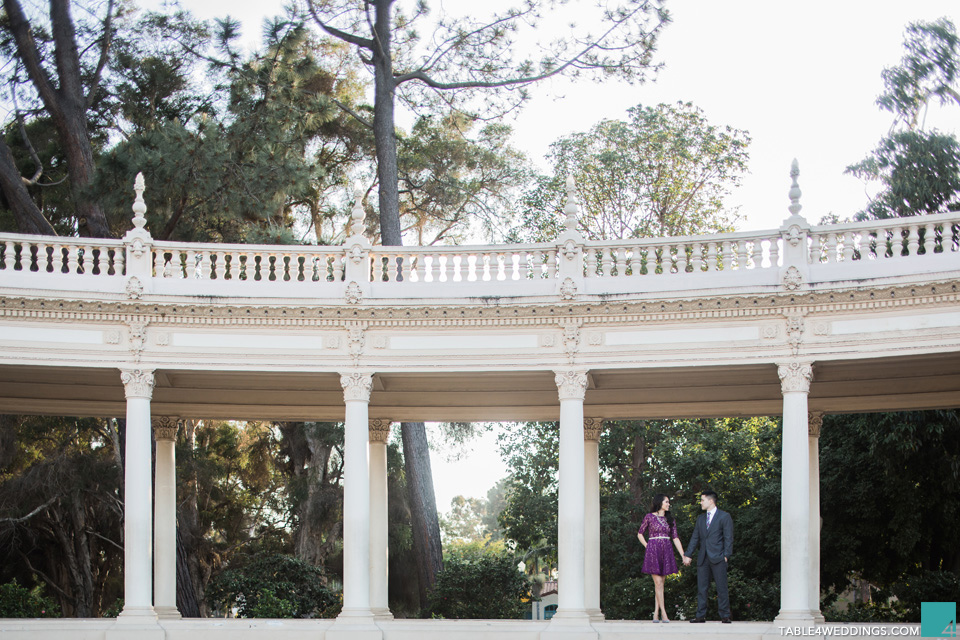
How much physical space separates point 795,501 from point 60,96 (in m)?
24.9

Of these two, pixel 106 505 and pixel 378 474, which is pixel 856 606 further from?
pixel 106 505

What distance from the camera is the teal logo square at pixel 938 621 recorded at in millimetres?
18875

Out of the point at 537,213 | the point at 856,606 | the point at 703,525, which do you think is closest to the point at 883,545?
the point at 856,606

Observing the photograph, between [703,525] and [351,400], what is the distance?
717 centimetres

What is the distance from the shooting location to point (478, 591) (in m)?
28.8

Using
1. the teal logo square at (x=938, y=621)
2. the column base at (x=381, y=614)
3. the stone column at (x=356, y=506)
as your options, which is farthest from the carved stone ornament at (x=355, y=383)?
the teal logo square at (x=938, y=621)

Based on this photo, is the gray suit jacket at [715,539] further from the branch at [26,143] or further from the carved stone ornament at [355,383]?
the branch at [26,143]

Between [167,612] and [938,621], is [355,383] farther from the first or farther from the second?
Answer: [938,621]

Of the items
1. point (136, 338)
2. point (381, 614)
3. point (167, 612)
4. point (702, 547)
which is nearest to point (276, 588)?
point (167, 612)

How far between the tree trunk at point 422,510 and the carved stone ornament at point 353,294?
12.7m

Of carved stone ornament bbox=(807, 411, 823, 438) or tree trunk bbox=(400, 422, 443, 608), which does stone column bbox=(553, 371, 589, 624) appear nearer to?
carved stone ornament bbox=(807, 411, 823, 438)

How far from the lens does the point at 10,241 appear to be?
71.3ft

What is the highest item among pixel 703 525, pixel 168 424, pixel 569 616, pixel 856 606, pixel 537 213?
pixel 537 213

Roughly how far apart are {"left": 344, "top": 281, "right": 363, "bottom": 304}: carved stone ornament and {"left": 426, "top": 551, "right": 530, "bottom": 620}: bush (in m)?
10.1
